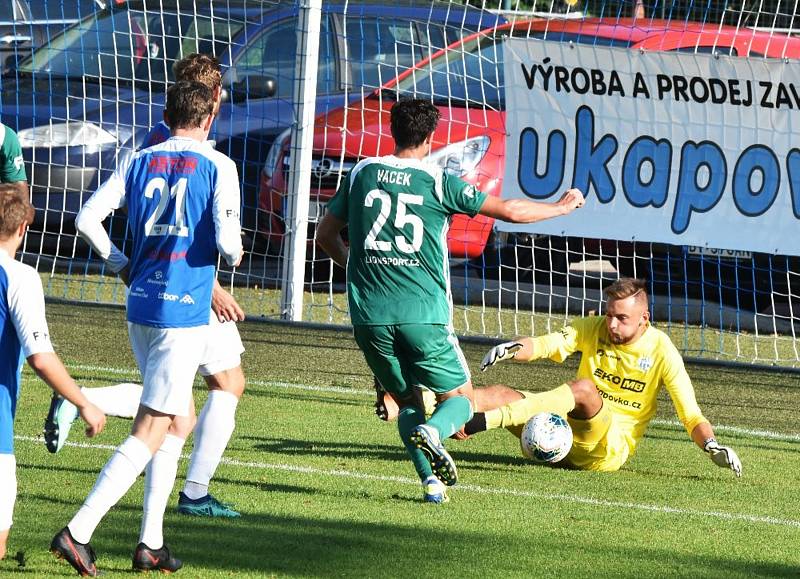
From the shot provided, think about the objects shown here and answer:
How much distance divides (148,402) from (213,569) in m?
0.58

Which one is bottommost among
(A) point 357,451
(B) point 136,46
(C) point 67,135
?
(A) point 357,451

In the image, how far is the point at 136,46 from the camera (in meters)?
11.9

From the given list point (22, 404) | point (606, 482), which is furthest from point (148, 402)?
point (22, 404)

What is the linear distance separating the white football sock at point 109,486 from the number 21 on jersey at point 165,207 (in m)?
0.67

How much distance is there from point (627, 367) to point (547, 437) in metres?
0.62

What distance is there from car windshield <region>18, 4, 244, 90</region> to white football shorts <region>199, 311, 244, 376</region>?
6.49m

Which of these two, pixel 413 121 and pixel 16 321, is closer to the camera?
pixel 16 321

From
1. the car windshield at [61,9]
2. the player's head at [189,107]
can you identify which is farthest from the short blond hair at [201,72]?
the car windshield at [61,9]

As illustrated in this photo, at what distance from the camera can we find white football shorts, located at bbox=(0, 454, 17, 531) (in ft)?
14.6

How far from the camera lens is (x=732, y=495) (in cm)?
632

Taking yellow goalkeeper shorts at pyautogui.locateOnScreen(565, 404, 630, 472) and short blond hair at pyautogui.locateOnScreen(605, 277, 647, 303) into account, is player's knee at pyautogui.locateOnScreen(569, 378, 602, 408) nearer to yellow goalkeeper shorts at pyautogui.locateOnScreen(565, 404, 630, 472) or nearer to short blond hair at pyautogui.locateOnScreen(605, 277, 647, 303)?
yellow goalkeeper shorts at pyautogui.locateOnScreen(565, 404, 630, 472)

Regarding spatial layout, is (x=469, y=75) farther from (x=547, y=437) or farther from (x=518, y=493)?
(x=518, y=493)

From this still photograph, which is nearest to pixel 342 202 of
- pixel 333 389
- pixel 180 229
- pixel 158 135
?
pixel 158 135

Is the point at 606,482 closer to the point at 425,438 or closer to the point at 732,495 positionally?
the point at 732,495
